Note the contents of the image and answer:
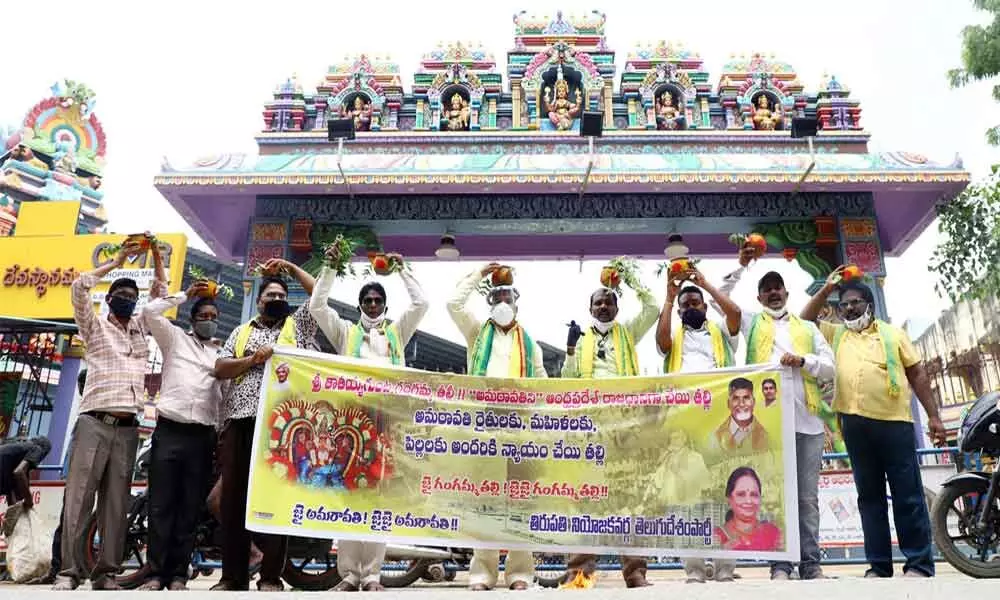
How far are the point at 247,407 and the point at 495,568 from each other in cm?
157

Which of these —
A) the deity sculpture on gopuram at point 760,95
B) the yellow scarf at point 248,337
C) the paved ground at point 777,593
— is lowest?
the paved ground at point 777,593

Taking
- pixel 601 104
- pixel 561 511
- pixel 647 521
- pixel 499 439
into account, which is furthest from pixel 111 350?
pixel 601 104

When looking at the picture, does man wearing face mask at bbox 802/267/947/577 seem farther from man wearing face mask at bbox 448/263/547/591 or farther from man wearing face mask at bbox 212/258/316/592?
man wearing face mask at bbox 212/258/316/592

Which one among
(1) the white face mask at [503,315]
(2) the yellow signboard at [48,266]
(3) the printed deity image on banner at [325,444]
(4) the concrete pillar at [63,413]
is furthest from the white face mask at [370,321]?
(2) the yellow signboard at [48,266]

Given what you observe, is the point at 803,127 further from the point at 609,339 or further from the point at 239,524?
the point at 239,524

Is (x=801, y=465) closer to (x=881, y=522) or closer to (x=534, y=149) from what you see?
(x=881, y=522)

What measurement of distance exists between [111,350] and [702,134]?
26.4 ft

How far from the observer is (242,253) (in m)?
10.7

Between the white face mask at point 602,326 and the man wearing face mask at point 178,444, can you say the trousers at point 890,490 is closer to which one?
the white face mask at point 602,326

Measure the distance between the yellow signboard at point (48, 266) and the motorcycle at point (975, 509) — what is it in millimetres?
11253

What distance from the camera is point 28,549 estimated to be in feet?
16.4

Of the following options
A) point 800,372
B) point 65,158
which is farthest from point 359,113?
point 65,158

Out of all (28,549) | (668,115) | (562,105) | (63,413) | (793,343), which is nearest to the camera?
(793,343)

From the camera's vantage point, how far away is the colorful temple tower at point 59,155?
73.5 ft
